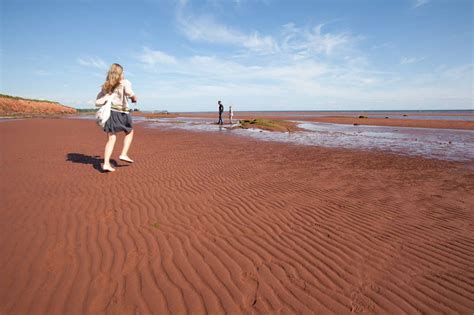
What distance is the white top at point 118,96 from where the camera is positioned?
6.05 meters

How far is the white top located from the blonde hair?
113mm

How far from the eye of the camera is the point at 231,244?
3.31 m

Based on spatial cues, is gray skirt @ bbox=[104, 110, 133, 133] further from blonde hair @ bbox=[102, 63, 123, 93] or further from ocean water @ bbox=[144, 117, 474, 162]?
ocean water @ bbox=[144, 117, 474, 162]

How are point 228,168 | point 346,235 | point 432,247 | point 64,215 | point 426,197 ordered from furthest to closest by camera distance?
point 228,168 → point 426,197 → point 64,215 → point 346,235 → point 432,247

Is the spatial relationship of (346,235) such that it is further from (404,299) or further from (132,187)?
(132,187)

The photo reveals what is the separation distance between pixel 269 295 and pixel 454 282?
1979 mm

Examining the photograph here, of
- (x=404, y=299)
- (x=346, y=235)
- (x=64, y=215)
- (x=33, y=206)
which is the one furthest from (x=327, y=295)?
(x=33, y=206)

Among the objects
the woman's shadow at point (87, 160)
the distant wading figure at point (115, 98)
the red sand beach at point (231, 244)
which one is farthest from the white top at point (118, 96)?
the woman's shadow at point (87, 160)

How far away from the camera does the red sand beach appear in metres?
2.34

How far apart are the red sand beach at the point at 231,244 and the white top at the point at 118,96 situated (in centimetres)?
174

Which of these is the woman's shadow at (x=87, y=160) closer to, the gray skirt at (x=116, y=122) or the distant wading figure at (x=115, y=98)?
the distant wading figure at (x=115, y=98)

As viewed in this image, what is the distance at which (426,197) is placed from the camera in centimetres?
530

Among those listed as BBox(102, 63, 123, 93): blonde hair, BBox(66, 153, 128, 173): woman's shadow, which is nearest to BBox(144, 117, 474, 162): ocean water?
BBox(66, 153, 128, 173): woman's shadow

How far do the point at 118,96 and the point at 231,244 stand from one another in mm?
4787
